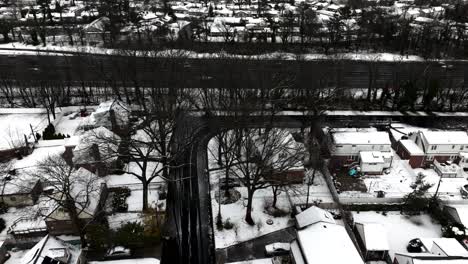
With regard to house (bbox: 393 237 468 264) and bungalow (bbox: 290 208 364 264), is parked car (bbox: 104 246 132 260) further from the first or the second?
house (bbox: 393 237 468 264)

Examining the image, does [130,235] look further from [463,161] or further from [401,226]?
[463,161]

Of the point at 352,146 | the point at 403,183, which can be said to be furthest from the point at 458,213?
the point at 352,146

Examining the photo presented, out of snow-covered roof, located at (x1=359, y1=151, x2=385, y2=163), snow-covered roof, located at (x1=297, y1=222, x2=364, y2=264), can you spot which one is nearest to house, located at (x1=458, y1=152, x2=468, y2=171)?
snow-covered roof, located at (x1=359, y1=151, x2=385, y2=163)

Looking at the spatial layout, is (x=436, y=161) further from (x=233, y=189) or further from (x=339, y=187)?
(x=233, y=189)

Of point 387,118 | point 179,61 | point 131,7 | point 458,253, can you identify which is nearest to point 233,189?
point 458,253

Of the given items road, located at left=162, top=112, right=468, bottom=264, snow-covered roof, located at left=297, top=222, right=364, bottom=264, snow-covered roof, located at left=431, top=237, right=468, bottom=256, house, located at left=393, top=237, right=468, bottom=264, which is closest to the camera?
house, located at left=393, top=237, right=468, bottom=264

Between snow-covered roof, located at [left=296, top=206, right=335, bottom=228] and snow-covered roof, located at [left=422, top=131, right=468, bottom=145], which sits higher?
snow-covered roof, located at [left=422, top=131, right=468, bottom=145]
